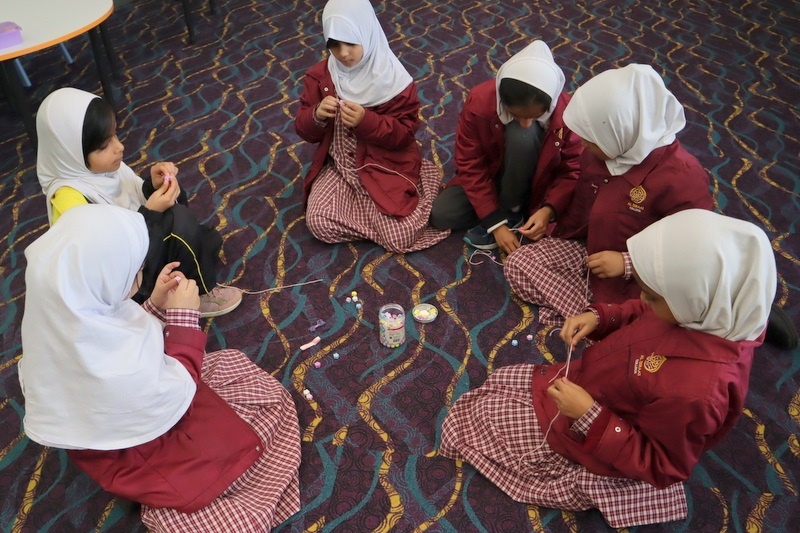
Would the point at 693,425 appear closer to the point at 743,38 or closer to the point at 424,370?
the point at 424,370

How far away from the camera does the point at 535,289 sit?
1988 millimetres

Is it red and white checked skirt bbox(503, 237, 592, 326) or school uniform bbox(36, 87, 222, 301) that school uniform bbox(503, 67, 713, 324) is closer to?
red and white checked skirt bbox(503, 237, 592, 326)

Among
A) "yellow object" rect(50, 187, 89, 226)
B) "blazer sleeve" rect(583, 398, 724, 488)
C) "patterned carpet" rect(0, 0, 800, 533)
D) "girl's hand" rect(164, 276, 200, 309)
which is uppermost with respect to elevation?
"yellow object" rect(50, 187, 89, 226)

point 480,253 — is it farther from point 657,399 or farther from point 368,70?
point 657,399

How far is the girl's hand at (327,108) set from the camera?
210 centimetres

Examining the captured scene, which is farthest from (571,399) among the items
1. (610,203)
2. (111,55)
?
(111,55)

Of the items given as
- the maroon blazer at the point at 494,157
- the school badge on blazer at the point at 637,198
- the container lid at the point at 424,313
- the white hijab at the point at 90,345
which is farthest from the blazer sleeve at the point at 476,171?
the white hijab at the point at 90,345

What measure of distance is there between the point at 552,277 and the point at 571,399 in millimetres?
737

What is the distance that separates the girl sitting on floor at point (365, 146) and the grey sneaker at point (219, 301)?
387mm

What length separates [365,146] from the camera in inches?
89.0

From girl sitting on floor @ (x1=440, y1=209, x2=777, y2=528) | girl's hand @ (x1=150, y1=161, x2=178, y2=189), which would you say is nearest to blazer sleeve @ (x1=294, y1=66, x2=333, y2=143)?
girl's hand @ (x1=150, y1=161, x2=178, y2=189)

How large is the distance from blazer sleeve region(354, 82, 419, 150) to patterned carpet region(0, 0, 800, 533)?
1.31 feet

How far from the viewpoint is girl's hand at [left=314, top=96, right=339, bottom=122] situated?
6.88 feet

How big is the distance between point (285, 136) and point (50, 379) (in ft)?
6.42
